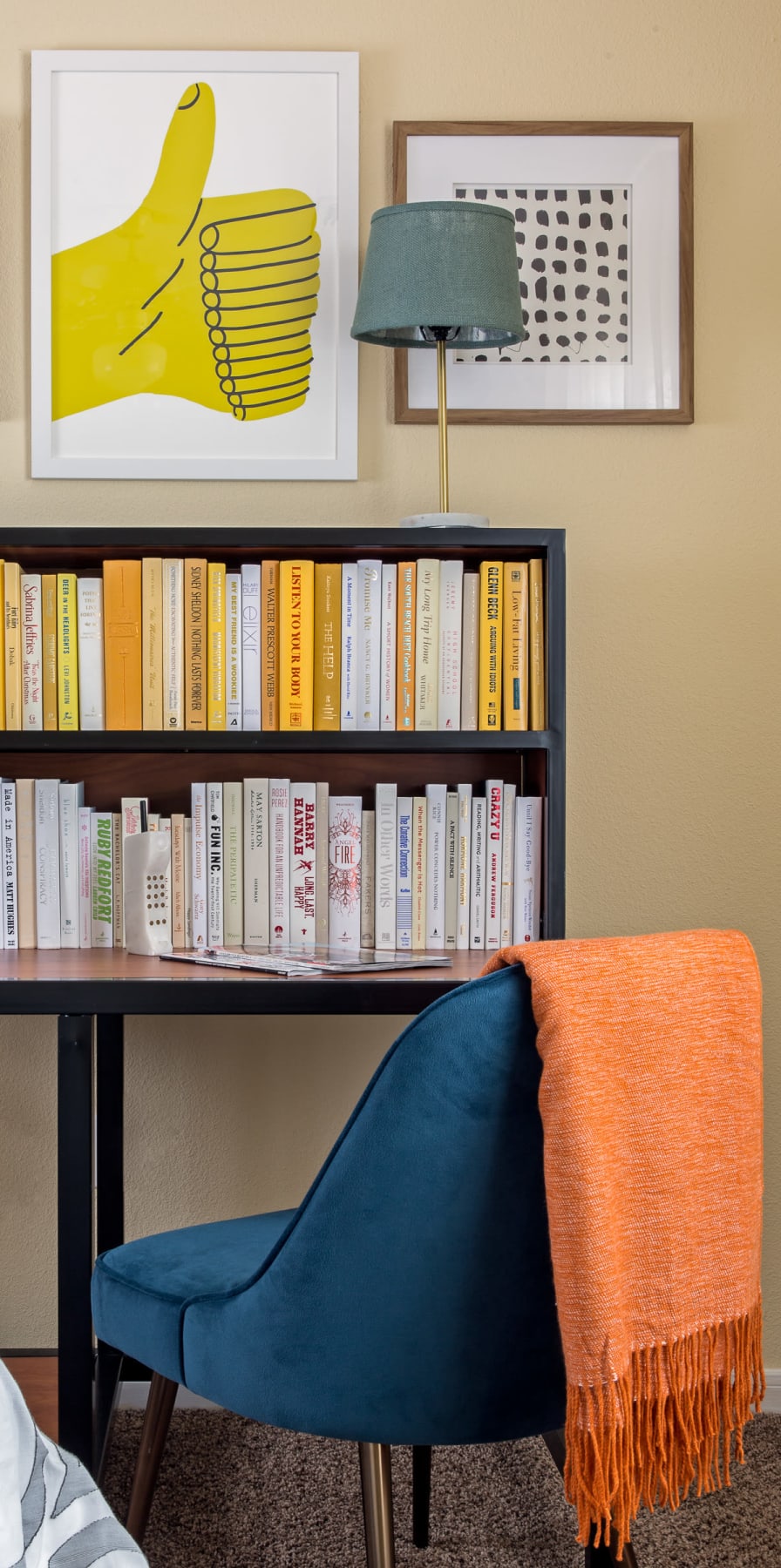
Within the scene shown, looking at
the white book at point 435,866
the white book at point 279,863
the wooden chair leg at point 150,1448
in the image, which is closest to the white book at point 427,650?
the white book at point 435,866

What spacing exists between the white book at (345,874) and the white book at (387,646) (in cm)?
13

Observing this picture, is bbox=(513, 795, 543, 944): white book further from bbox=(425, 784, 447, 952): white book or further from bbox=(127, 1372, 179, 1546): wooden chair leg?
bbox=(127, 1372, 179, 1546): wooden chair leg

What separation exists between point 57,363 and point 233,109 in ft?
1.55

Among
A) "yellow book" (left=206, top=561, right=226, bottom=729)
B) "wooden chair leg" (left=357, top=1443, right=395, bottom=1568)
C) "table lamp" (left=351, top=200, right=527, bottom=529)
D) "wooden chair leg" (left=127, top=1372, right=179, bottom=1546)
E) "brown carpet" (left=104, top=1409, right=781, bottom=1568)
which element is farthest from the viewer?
"yellow book" (left=206, top=561, right=226, bottom=729)

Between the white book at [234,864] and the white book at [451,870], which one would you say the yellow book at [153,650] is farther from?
the white book at [451,870]

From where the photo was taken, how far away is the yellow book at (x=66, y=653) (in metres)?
1.79

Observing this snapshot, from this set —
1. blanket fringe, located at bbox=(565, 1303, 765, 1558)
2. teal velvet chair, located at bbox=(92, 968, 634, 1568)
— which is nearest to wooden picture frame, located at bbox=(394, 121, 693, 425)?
teal velvet chair, located at bbox=(92, 968, 634, 1568)

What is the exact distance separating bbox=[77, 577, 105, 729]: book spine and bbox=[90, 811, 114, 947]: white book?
0.16 meters

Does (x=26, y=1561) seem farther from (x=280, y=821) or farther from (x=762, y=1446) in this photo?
(x=762, y=1446)

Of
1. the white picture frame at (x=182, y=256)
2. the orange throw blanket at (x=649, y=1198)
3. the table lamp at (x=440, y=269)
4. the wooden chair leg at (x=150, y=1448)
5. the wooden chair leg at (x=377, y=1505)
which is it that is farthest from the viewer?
the white picture frame at (x=182, y=256)

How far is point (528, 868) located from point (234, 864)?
0.42 metres

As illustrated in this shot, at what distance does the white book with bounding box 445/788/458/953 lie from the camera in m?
1.82

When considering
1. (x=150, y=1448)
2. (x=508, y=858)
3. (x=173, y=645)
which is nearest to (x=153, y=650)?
(x=173, y=645)

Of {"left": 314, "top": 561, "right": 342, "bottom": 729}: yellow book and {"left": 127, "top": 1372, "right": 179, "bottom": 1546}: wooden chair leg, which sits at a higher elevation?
{"left": 314, "top": 561, "right": 342, "bottom": 729}: yellow book
